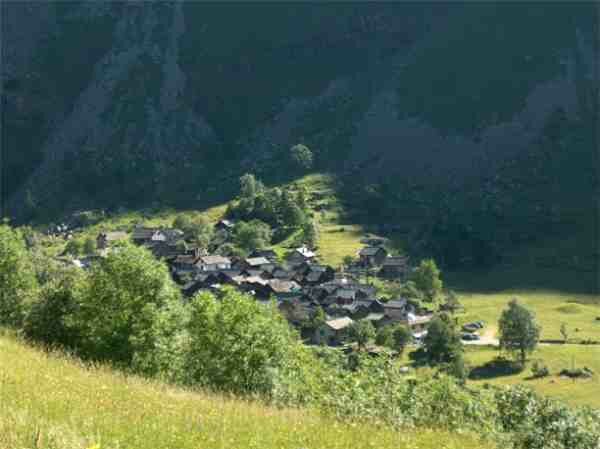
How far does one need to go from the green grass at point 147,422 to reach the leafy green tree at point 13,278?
2741 centimetres

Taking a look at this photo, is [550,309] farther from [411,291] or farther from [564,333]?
[411,291]

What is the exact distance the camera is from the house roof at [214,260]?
11950cm

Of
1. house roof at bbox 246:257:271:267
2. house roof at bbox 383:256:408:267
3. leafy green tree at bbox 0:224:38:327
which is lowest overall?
house roof at bbox 246:257:271:267

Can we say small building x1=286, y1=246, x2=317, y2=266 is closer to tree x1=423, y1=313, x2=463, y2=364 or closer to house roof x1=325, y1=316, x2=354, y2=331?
house roof x1=325, y1=316, x2=354, y2=331

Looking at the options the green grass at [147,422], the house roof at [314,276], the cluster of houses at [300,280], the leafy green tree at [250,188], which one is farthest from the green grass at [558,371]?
the leafy green tree at [250,188]

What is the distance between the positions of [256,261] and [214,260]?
27.7 ft

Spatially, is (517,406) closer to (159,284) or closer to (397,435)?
(397,435)

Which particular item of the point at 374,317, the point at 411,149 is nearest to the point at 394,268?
the point at 374,317


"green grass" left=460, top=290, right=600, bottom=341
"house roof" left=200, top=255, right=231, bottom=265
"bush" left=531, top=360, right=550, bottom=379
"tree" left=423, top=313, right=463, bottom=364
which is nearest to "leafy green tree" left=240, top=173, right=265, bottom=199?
"house roof" left=200, top=255, right=231, bottom=265

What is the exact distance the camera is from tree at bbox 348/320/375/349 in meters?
84.4

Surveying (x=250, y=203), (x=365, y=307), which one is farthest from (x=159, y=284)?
(x=250, y=203)

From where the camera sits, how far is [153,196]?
17325 cm

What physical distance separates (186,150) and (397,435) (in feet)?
596

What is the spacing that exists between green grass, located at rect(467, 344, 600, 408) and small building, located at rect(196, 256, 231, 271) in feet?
168
